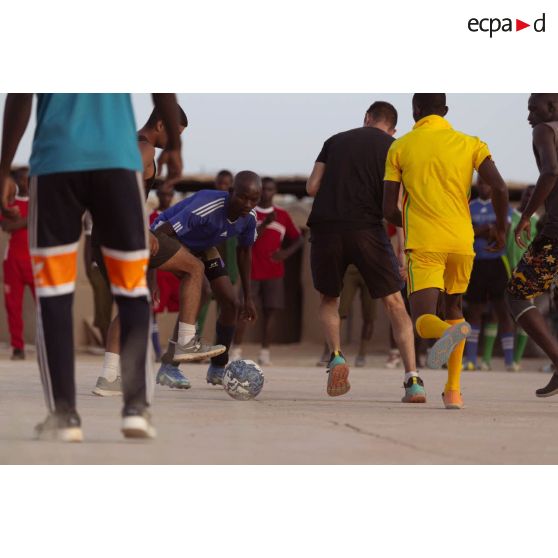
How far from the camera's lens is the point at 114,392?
7859 millimetres

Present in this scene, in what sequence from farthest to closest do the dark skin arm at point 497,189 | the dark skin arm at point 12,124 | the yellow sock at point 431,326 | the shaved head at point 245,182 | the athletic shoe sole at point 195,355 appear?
1. the shaved head at point 245,182
2. the athletic shoe sole at point 195,355
3. the dark skin arm at point 497,189
4. the yellow sock at point 431,326
5. the dark skin arm at point 12,124

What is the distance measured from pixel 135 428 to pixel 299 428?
132 centimetres

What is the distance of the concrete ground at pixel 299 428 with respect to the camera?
15.7 feet

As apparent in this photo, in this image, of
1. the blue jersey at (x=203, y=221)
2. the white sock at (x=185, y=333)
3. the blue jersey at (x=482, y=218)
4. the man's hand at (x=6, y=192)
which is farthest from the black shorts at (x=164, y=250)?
the blue jersey at (x=482, y=218)

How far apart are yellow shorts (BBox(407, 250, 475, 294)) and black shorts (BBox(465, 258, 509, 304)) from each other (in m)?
5.74

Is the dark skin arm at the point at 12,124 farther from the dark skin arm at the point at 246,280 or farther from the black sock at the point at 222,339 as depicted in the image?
the black sock at the point at 222,339

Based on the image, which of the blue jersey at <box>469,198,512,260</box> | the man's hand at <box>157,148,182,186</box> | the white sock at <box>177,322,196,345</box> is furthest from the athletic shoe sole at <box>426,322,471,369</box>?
the blue jersey at <box>469,198,512,260</box>

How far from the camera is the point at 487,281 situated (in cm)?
1292

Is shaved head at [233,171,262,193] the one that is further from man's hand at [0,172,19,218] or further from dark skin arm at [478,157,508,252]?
man's hand at [0,172,19,218]

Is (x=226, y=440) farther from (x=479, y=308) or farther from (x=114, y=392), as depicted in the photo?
(x=479, y=308)

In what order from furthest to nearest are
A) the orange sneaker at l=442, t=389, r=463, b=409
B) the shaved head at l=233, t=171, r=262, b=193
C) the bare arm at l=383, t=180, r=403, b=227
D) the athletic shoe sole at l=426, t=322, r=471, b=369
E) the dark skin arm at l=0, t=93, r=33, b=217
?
1. the shaved head at l=233, t=171, r=262, b=193
2. the orange sneaker at l=442, t=389, r=463, b=409
3. the bare arm at l=383, t=180, r=403, b=227
4. the athletic shoe sole at l=426, t=322, r=471, b=369
5. the dark skin arm at l=0, t=93, r=33, b=217

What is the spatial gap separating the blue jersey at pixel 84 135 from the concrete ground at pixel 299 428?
3.71ft

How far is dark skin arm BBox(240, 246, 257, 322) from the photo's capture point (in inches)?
333

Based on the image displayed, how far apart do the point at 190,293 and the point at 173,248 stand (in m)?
0.36
